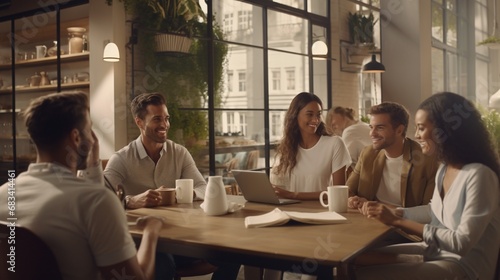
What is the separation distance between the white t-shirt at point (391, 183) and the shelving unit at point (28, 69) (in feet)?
12.8

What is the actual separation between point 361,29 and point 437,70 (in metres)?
1.79

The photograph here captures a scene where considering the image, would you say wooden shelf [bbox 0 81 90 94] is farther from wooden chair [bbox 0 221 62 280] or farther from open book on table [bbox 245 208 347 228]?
wooden chair [bbox 0 221 62 280]

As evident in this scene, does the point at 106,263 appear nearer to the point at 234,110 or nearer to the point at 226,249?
the point at 226,249

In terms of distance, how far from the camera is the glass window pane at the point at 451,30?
9.77 meters

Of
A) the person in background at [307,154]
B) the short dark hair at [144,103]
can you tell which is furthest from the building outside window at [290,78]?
the short dark hair at [144,103]

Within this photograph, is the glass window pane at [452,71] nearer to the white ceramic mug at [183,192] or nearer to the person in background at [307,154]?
the person in background at [307,154]

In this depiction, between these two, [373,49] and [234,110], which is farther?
[373,49]

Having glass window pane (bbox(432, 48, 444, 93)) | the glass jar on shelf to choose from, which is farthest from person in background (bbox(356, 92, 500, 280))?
glass window pane (bbox(432, 48, 444, 93))

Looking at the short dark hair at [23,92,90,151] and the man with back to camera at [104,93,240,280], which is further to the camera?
the man with back to camera at [104,93,240,280]

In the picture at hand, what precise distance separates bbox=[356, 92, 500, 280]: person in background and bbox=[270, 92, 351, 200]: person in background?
1.07m

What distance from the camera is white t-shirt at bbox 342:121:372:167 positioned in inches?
187

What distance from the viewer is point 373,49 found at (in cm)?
848

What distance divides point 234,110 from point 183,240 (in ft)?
14.6

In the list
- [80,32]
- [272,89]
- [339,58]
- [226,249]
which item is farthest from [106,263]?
[339,58]
